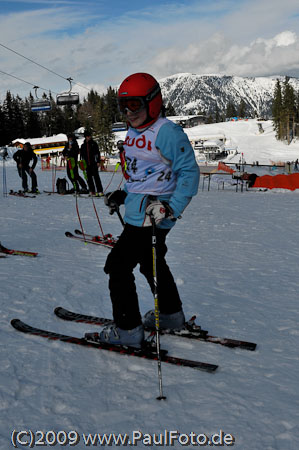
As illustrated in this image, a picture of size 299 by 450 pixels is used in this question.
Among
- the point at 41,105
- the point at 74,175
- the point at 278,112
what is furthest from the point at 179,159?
the point at 278,112

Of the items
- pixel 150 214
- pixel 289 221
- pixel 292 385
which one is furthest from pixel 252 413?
pixel 289 221

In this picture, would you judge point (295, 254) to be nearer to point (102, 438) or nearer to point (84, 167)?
point (102, 438)

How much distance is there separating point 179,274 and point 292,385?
274 cm

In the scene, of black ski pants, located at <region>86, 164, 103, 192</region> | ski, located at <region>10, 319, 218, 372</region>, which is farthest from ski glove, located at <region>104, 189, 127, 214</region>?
black ski pants, located at <region>86, 164, 103, 192</region>

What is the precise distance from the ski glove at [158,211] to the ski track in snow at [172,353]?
1.04 metres

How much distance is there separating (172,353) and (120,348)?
39cm

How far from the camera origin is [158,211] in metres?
2.65

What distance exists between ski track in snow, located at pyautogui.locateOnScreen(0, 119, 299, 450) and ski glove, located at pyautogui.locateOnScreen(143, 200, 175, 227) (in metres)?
1.04

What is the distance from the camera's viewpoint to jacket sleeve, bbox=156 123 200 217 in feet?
8.77

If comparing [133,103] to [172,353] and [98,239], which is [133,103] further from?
[98,239]

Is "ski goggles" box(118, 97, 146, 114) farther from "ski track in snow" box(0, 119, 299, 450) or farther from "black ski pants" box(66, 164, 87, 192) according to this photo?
"black ski pants" box(66, 164, 87, 192)

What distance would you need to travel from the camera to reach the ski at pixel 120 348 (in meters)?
2.75

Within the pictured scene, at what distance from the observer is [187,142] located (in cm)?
272

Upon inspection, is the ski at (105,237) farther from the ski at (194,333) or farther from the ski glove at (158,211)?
the ski glove at (158,211)
